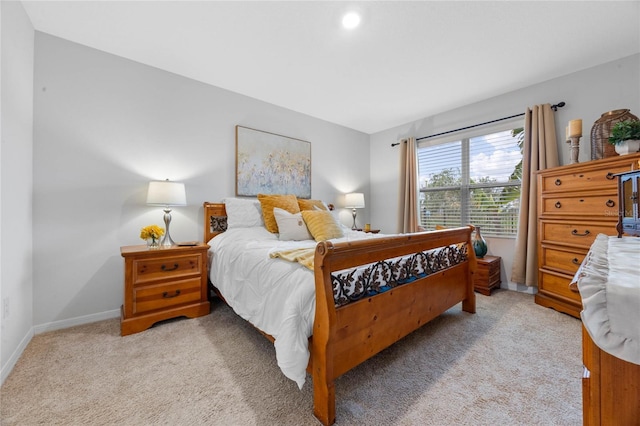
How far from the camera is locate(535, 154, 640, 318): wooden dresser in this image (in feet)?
6.89

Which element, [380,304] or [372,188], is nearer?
[380,304]

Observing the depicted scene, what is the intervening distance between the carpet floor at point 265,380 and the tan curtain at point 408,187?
6.70 feet

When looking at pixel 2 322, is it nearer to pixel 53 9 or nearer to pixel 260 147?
pixel 53 9

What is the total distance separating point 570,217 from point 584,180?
0.34 m

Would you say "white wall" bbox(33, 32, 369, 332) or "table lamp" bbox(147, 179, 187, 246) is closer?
"white wall" bbox(33, 32, 369, 332)

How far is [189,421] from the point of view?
3.97ft

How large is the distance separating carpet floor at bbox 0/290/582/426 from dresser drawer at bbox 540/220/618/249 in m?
0.76

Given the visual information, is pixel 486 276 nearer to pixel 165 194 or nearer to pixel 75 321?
pixel 165 194

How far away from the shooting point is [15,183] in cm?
173

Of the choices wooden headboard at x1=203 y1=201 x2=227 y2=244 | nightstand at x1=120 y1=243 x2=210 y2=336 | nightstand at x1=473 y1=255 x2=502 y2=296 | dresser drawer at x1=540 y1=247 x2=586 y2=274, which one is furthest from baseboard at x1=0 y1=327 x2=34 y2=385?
dresser drawer at x1=540 y1=247 x2=586 y2=274

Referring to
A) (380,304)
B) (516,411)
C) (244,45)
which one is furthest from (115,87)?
(516,411)

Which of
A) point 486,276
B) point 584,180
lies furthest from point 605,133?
point 486,276

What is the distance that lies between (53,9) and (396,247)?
3003mm

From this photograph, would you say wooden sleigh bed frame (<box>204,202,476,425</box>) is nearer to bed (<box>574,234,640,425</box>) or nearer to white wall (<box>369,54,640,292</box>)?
bed (<box>574,234,640,425</box>)
